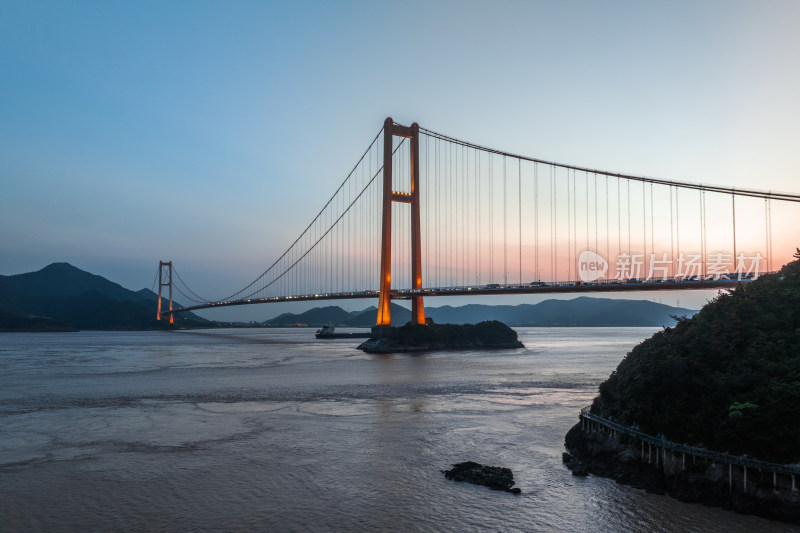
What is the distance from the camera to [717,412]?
39.7ft

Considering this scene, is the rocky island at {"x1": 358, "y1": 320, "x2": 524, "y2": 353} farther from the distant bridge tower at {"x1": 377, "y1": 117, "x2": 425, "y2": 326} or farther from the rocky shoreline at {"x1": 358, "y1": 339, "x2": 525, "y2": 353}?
the distant bridge tower at {"x1": 377, "y1": 117, "x2": 425, "y2": 326}

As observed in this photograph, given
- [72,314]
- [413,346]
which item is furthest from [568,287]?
[72,314]

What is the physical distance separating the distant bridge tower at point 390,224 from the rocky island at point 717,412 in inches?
1701

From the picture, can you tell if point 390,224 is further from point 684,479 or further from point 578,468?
point 684,479

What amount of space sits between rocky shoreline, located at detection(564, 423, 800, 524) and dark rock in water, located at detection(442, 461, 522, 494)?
79.7 inches

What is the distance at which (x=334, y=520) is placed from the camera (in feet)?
36.2

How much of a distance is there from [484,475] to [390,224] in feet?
158

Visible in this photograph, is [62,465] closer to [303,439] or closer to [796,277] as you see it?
[303,439]

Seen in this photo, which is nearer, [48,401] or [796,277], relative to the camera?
[796,277]

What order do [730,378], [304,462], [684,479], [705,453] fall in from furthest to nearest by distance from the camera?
[304,462] → [730,378] → [684,479] → [705,453]

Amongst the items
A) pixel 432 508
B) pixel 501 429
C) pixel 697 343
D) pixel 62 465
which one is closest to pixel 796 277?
pixel 697 343

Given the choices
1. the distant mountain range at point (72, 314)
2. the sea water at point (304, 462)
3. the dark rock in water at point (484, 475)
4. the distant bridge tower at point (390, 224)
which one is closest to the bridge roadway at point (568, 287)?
the distant bridge tower at point (390, 224)

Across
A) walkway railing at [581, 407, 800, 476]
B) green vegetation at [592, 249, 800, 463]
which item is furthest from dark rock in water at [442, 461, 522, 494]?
green vegetation at [592, 249, 800, 463]

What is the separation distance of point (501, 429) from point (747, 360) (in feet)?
28.9
